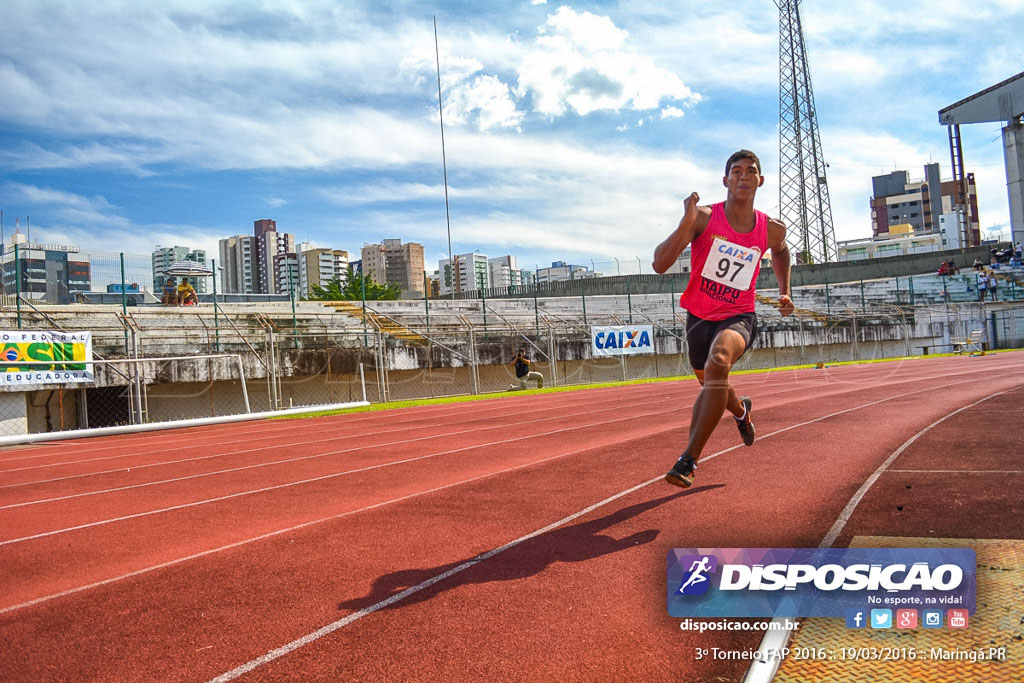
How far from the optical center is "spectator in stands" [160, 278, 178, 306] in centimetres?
2336

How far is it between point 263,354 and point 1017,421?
59.0ft

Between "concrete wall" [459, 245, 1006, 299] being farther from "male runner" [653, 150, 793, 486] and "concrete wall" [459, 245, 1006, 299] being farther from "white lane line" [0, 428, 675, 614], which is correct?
"male runner" [653, 150, 793, 486]

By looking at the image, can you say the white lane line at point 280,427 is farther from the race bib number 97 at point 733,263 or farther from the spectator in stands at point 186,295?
the spectator in stands at point 186,295

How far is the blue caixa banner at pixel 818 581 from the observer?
2.72 m

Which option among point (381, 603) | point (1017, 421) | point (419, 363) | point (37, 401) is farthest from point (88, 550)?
point (419, 363)

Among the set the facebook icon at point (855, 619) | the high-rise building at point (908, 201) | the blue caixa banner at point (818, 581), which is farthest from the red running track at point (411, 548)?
the high-rise building at point (908, 201)

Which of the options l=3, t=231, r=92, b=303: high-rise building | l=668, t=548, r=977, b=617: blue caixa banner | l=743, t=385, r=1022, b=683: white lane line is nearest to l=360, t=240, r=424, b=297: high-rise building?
l=3, t=231, r=92, b=303: high-rise building

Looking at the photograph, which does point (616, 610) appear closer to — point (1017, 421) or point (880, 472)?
point (880, 472)

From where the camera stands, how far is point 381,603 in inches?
122

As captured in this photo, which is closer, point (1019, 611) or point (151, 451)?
point (1019, 611)

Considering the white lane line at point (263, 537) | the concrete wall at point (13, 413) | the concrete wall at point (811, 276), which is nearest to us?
the white lane line at point (263, 537)

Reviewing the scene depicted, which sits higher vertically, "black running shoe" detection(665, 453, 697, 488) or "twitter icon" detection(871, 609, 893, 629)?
"black running shoe" detection(665, 453, 697, 488)

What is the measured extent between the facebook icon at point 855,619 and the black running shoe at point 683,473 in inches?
56.6

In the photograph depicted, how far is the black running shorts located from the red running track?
93cm
